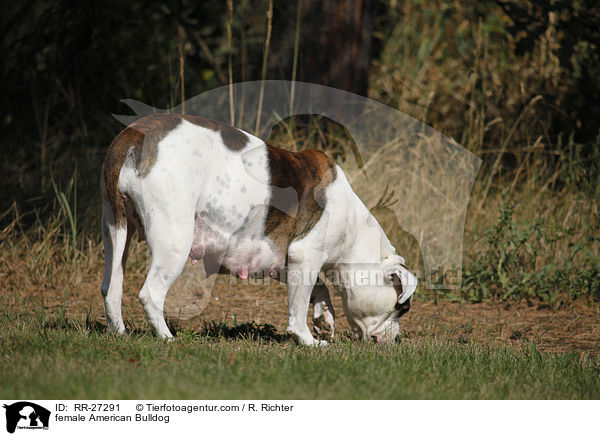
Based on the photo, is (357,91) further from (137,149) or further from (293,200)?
(137,149)

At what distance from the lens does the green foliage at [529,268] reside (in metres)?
6.47

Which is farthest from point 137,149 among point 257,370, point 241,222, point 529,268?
point 529,268

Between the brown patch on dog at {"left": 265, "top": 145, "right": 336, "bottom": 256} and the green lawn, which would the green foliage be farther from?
the brown patch on dog at {"left": 265, "top": 145, "right": 336, "bottom": 256}

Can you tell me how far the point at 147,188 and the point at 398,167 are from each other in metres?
4.18

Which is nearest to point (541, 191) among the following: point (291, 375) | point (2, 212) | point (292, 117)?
point (292, 117)

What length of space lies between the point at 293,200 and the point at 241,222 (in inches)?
16.6

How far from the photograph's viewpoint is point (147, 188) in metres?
4.14

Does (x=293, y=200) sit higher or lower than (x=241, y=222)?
higher

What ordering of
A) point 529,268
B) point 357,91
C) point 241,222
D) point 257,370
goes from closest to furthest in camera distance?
point 257,370 < point 241,222 < point 529,268 < point 357,91

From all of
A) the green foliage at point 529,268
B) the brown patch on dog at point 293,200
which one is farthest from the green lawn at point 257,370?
the green foliage at point 529,268

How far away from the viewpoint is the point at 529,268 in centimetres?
677
